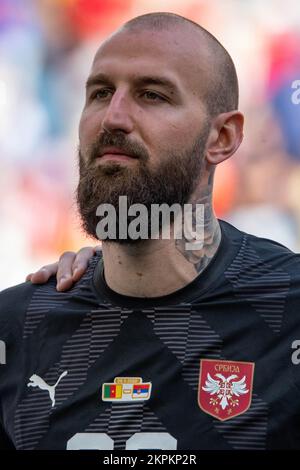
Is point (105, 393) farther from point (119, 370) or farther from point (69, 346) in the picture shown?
point (69, 346)

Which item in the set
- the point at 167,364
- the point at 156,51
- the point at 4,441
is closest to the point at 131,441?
the point at 167,364

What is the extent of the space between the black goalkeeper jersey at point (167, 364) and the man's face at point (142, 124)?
0.81 ft

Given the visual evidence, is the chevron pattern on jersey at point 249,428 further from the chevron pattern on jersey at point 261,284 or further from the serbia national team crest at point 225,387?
the chevron pattern on jersey at point 261,284

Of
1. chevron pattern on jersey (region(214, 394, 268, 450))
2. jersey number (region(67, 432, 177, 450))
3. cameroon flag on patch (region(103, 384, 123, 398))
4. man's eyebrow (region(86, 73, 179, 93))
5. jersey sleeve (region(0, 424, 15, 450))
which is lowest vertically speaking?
jersey sleeve (region(0, 424, 15, 450))

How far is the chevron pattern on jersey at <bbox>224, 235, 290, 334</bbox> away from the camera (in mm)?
1953

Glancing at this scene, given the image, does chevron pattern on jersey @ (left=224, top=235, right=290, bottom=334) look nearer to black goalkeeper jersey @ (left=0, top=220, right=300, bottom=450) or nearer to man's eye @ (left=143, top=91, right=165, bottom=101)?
black goalkeeper jersey @ (left=0, top=220, right=300, bottom=450)

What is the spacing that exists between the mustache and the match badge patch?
1.81ft

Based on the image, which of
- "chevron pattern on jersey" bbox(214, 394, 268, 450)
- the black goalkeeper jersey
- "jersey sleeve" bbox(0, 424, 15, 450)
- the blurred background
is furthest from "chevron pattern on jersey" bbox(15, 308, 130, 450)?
the blurred background

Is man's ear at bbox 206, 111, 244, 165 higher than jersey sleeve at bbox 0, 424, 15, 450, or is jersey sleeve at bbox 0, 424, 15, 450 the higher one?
man's ear at bbox 206, 111, 244, 165

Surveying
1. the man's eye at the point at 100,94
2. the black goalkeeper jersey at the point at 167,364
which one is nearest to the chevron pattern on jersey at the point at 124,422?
the black goalkeeper jersey at the point at 167,364

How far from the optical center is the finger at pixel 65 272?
86.6 inches

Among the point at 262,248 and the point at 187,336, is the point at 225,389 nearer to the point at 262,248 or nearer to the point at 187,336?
the point at 187,336

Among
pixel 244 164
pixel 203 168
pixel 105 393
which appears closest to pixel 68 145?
pixel 244 164

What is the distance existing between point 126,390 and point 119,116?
2.20 feet
